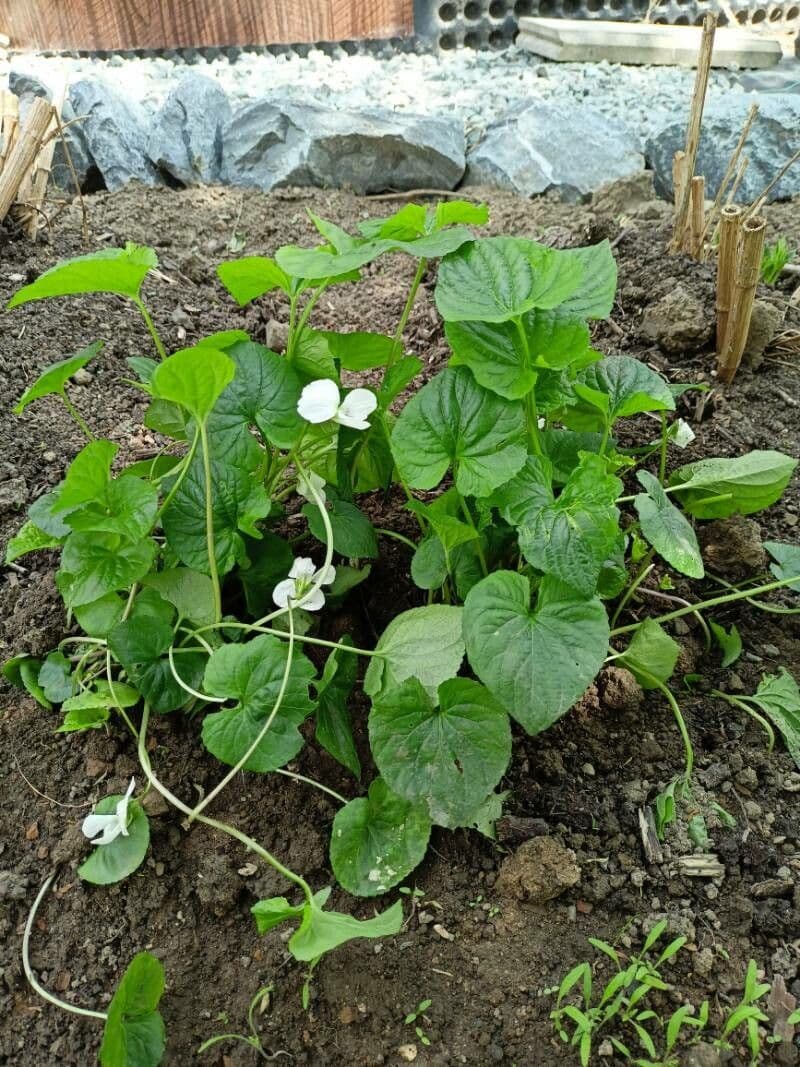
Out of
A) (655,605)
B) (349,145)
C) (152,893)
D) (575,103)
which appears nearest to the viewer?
(152,893)

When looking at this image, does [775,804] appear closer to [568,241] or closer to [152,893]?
[152,893]

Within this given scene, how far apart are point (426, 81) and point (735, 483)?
3757 millimetres

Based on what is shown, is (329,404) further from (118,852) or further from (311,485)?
(118,852)

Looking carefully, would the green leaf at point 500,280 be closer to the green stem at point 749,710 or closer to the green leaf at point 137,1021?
the green stem at point 749,710

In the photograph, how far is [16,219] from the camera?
7.73 ft

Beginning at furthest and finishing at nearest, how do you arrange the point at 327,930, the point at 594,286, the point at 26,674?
1. the point at 26,674
2. the point at 594,286
3. the point at 327,930

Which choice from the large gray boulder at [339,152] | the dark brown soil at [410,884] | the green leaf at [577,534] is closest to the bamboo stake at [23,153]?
the dark brown soil at [410,884]

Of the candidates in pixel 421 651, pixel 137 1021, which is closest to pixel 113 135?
pixel 421 651

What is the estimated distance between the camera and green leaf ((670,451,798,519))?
1.38 metres

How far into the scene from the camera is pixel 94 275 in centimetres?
117

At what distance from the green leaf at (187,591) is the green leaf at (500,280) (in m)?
0.54

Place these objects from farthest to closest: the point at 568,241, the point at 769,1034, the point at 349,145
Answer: the point at 349,145 → the point at 568,241 → the point at 769,1034

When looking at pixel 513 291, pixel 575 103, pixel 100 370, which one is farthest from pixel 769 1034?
pixel 575 103

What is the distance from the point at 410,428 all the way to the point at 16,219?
1.72 metres
